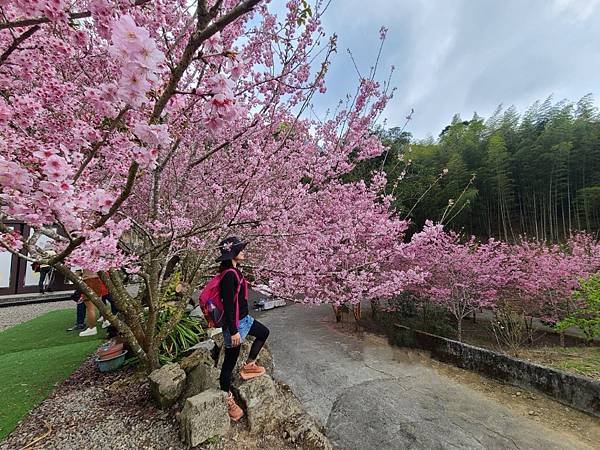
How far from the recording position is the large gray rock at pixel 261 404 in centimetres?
265

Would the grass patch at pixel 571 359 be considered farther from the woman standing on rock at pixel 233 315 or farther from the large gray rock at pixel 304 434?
the woman standing on rock at pixel 233 315

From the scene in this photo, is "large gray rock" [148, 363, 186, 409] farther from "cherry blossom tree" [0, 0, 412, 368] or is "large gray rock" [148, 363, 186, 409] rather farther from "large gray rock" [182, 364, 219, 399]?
"cherry blossom tree" [0, 0, 412, 368]

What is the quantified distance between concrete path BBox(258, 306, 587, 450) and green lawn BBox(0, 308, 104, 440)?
2.90 m

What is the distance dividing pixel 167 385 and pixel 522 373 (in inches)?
187

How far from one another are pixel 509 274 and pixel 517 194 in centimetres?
1076

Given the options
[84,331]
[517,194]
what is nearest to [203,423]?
[84,331]

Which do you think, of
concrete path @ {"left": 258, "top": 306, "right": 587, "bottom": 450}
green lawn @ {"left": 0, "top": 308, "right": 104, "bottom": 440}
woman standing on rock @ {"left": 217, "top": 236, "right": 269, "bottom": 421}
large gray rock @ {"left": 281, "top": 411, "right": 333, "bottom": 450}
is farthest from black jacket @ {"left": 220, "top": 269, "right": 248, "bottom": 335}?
green lawn @ {"left": 0, "top": 308, "right": 104, "bottom": 440}

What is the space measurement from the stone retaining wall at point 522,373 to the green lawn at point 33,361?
19.0 ft

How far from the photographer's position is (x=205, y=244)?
3.38m

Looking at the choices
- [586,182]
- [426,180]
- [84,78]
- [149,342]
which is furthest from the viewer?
[586,182]

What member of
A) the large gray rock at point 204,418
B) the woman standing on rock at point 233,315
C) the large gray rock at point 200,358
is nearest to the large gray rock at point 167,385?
the large gray rock at point 200,358

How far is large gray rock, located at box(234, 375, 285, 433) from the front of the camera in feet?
8.69

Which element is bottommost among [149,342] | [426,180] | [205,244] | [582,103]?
[149,342]

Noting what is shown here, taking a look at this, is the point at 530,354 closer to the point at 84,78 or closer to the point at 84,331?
the point at 84,78
